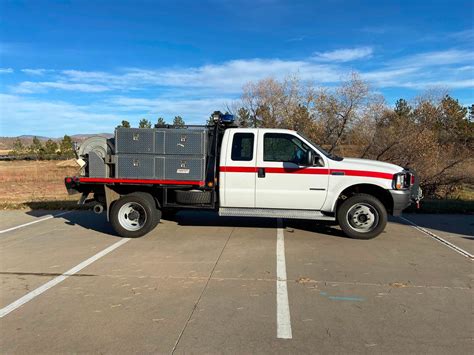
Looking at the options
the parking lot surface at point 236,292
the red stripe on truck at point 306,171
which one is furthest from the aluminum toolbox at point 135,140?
the parking lot surface at point 236,292

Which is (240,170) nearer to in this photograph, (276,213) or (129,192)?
(276,213)

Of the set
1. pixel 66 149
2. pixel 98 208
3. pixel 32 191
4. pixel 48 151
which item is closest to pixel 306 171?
pixel 98 208

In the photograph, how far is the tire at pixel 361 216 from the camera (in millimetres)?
7230

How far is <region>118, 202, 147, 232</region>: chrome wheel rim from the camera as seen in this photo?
301 inches

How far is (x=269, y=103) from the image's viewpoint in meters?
22.6

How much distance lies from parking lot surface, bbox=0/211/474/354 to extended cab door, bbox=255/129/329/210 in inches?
28.5

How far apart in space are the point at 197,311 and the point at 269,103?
19.3 m

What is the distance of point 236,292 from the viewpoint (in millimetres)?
4773

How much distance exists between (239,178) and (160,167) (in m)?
1.48

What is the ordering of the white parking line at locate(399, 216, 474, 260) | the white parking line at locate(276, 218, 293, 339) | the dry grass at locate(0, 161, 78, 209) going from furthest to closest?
the dry grass at locate(0, 161, 78, 209), the white parking line at locate(399, 216, 474, 260), the white parking line at locate(276, 218, 293, 339)

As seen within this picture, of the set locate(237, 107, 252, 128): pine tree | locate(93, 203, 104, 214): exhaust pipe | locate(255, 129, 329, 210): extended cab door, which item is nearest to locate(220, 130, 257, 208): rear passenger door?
locate(255, 129, 329, 210): extended cab door

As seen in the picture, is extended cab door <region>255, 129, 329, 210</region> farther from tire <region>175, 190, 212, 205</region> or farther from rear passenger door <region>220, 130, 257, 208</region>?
tire <region>175, 190, 212, 205</region>

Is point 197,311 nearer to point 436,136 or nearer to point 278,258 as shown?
point 278,258

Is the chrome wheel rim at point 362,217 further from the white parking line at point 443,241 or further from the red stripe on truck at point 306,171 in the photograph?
the white parking line at point 443,241
